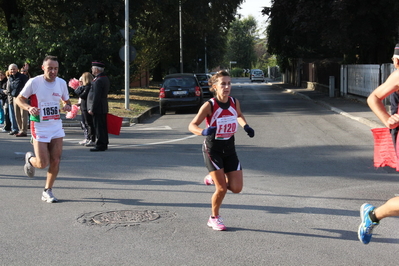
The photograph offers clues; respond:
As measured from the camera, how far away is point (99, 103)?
11.5 metres

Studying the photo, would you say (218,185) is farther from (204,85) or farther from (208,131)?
(204,85)

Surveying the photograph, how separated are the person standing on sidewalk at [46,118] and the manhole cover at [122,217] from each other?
3.25 feet

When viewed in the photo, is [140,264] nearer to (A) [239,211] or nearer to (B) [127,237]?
(B) [127,237]

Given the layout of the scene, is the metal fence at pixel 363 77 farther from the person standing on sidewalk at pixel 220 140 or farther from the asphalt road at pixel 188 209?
the person standing on sidewalk at pixel 220 140

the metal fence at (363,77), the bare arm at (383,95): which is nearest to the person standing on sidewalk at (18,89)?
the bare arm at (383,95)

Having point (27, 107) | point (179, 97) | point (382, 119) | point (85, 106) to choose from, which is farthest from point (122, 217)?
point (179, 97)

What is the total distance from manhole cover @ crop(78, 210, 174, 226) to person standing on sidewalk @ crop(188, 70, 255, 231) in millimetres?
767

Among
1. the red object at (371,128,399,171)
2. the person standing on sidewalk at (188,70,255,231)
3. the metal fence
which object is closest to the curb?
the metal fence

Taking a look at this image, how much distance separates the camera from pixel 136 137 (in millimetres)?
14352

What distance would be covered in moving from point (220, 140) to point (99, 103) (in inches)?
249

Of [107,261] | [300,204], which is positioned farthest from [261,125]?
[107,261]

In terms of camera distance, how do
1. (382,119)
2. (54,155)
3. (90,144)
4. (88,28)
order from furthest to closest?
(88,28) → (90,144) → (54,155) → (382,119)

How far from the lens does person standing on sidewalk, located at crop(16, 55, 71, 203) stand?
6.89m

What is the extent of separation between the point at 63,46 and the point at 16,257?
66.7 ft
